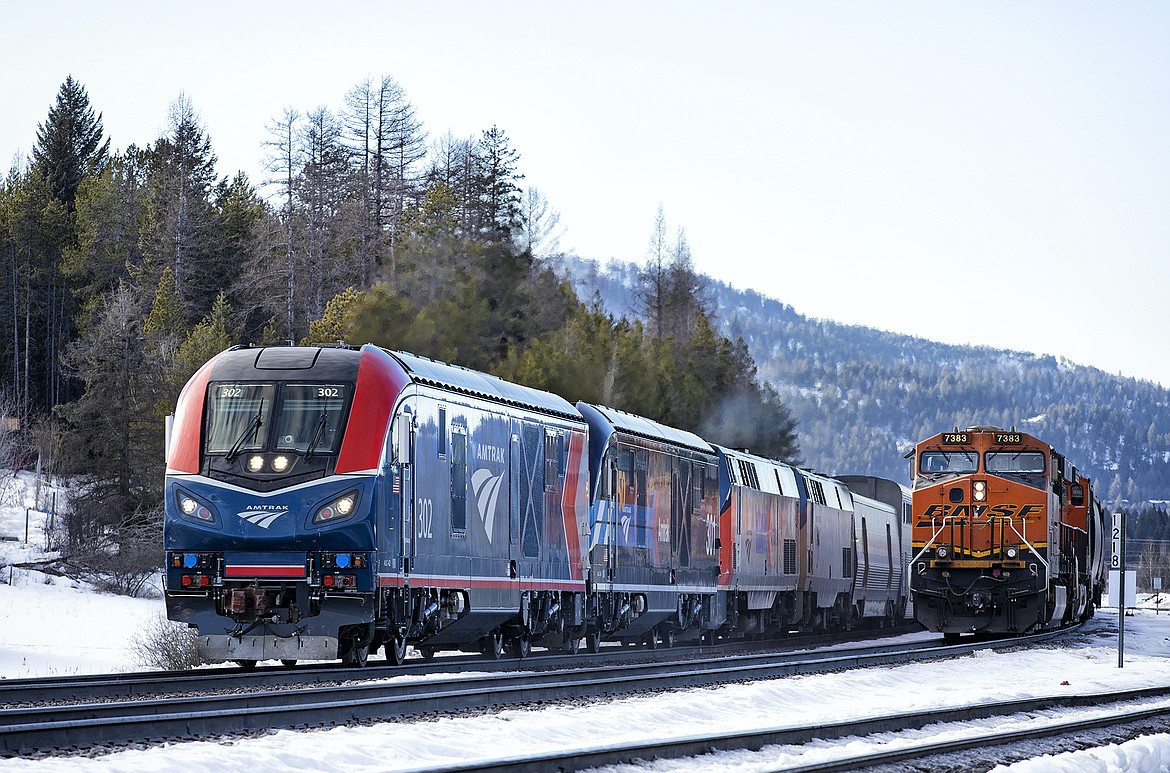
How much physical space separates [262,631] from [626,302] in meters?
95.1

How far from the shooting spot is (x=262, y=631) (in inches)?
636

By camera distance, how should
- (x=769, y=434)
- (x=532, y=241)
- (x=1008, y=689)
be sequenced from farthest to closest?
(x=532, y=241)
(x=769, y=434)
(x=1008, y=689)

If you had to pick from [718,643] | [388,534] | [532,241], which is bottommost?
[718,643]

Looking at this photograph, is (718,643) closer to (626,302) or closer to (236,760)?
(236,760)

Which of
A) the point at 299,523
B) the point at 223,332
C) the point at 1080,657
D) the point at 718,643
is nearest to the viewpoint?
the point at 299,523

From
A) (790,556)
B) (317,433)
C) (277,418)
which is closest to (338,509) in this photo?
(317,433)

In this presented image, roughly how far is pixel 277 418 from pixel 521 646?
6.37m

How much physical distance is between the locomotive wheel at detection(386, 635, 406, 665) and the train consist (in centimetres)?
4

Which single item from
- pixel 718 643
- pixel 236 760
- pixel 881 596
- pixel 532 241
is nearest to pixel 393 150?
pixel 532 241

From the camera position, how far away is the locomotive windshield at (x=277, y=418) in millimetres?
16391

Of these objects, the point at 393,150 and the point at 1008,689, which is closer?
the point at 1008,689

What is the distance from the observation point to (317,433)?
1642 cm

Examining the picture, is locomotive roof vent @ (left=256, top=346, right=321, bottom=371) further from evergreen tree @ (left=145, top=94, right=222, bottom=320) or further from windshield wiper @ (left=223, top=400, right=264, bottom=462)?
evergreen tree @ (left=145, top=94, right=222, bottom=320)

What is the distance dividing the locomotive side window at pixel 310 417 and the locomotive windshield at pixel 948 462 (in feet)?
57.8
